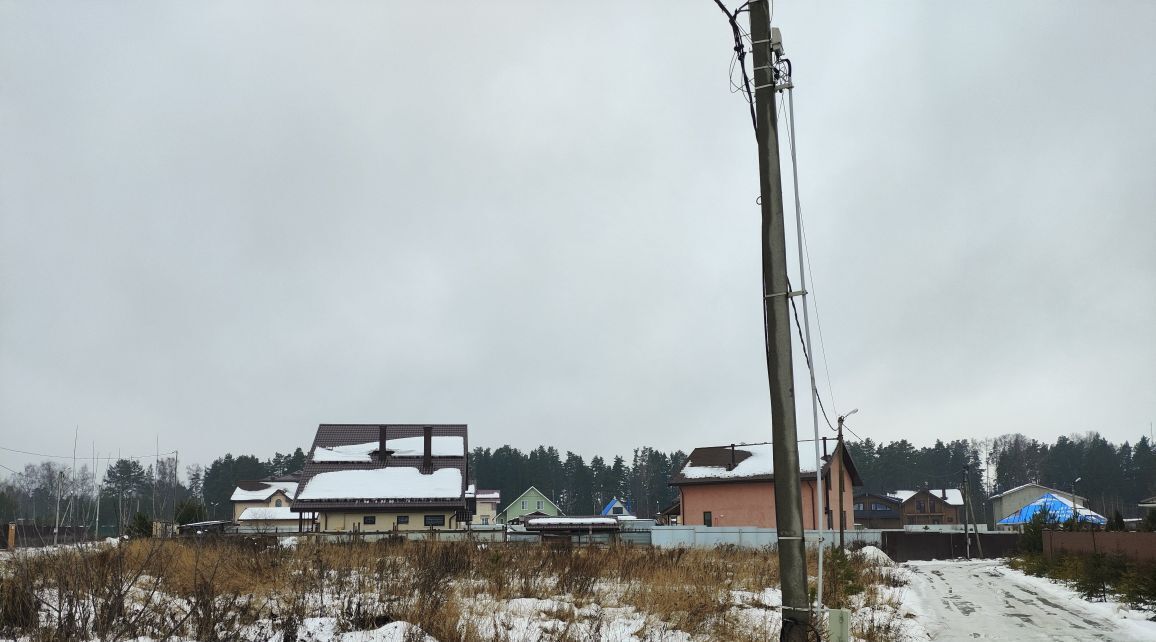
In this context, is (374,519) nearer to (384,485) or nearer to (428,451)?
(384,485)

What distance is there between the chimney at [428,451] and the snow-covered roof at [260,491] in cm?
3838

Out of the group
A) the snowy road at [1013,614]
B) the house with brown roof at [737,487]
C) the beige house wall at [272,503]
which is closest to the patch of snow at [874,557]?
the snowy road at [1013,614]

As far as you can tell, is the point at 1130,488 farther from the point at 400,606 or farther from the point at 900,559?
the point at 400,606

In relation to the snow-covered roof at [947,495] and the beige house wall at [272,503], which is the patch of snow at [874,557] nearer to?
the beige house wall at [272,503]

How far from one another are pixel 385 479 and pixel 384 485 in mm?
664

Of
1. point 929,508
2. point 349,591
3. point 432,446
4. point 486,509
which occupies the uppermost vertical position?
point 432,446

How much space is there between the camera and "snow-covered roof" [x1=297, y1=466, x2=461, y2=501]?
41062 millimetres

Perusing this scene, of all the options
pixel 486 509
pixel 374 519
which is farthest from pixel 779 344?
pixel 486 509

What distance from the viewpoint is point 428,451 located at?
4544cm

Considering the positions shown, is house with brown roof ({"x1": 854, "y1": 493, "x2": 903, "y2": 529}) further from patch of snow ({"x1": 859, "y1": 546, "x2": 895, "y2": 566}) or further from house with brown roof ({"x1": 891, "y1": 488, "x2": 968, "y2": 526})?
patch of snow ({"x1": 859, "y1": 546, "x2": 895, "y2": 566})

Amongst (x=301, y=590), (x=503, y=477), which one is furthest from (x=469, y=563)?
(x=503, y=477)

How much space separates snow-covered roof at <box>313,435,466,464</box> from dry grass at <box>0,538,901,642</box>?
28960mm

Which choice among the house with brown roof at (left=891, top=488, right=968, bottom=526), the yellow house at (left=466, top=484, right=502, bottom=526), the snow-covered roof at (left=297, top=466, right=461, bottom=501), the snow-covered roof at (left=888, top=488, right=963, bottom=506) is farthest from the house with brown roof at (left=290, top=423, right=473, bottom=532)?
the house with brown roof at (left=891, top=488, right=968, bottom=526)

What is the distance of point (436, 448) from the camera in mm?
46562
